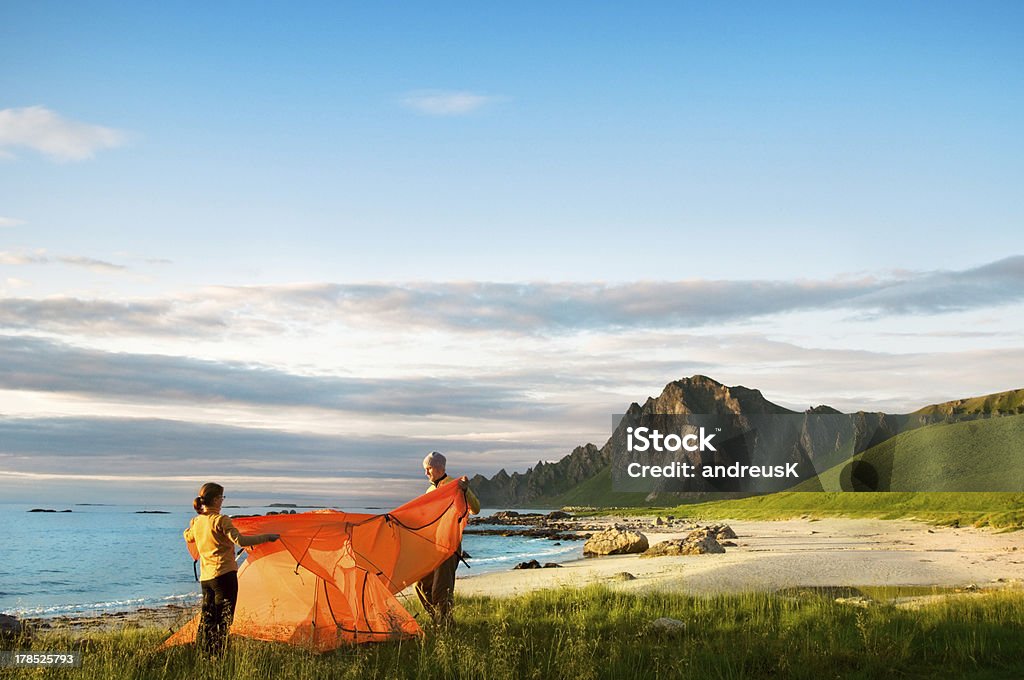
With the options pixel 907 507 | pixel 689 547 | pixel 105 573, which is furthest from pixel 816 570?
pixel 907 507

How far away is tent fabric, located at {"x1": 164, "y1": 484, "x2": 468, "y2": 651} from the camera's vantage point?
12859 mm

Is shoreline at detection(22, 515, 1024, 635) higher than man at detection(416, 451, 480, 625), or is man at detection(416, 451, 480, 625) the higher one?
man at detection(416, 451, 480, 625)

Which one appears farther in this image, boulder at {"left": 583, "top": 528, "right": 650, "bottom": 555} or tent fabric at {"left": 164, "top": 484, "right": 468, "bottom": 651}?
boulder at {"left": 583, "top": 528, "right": 650, "bottom": 555}

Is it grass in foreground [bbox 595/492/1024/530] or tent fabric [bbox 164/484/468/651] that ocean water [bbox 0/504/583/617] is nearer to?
tent fabric [bbox 164/484/468/651]

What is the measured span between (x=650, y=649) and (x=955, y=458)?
356 feet

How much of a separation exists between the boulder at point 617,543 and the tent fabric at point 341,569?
98.8 ft

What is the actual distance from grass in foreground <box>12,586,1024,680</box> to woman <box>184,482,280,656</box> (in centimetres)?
39

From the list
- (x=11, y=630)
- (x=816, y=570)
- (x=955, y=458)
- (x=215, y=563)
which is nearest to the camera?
(x=215, y=563)

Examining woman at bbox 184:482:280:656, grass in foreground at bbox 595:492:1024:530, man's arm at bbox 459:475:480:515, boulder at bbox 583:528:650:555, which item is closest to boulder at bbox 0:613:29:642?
woman at bbox 184:482:280:656

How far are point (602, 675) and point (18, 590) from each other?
138 ft

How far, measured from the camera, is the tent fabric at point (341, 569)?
12.9 meters

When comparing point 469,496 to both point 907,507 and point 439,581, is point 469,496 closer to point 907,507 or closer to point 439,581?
point 439,581

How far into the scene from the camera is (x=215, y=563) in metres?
11.4

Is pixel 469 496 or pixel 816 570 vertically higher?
pixel 469 496
